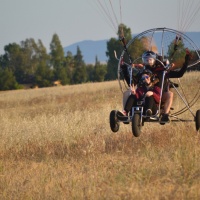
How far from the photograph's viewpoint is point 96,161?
31.8ft

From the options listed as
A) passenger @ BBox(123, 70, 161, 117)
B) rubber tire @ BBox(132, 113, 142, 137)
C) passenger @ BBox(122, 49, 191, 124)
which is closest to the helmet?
passenger @ BBox(122, 49, 191, 124)

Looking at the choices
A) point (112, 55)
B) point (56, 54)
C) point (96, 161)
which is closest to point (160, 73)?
point (96, 161)

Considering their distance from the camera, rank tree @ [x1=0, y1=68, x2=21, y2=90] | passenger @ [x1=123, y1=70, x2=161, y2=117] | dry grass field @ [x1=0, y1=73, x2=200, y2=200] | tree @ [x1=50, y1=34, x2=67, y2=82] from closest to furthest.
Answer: dry grass field @ [x1=0, y1=73, x2=200, y2=200]
passenger @ [x1=123, y1=70, x2=161, y2=117]
tree @ [x1=0, y1=68, x2=21, y2=90]
tree @ [x1=50, y1=34, x2=67, y2=82]

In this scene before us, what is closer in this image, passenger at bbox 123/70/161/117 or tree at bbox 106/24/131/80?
passenger at bbox 123/70/161/117

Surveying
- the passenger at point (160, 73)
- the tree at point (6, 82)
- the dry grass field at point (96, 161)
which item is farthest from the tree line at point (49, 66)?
the passenger at point (160, 73)

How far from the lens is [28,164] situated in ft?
34.3

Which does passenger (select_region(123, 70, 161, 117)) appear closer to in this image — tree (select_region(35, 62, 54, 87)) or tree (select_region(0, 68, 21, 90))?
tree (select_region(0, 68, 21, 90))

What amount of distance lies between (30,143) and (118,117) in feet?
9.78

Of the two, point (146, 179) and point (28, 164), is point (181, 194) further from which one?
point (28, 164)

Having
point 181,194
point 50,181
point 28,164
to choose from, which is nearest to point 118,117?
point 28,164

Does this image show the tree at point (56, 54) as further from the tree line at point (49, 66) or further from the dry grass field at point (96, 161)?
the dry grass field at point (96, 161)

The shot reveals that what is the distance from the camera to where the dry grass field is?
680cm

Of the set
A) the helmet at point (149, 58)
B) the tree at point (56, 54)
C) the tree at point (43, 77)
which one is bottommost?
the tree at point (56, 54)

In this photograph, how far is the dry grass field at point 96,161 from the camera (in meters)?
6.80
